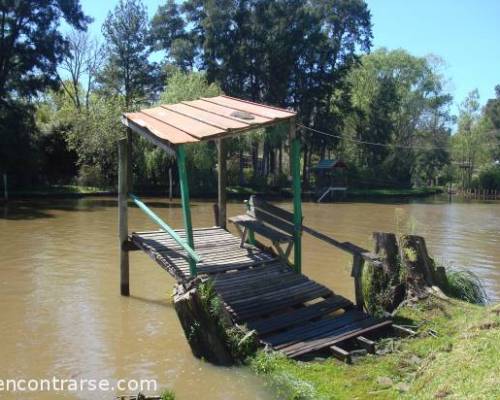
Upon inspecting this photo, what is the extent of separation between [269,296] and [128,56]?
1859 inches

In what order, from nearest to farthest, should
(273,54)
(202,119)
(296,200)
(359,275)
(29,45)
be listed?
(359,275), (202,119), (296,200), (29,45), (273,54)

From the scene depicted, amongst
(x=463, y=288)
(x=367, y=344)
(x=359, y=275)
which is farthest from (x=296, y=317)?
(x=463, y=288)

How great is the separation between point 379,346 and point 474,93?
62682mm

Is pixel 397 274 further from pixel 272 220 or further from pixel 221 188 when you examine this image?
pixel 221 188

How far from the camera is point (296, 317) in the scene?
22.6ft

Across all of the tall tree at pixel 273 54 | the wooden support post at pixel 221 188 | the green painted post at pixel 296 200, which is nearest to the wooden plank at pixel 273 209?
the green painted post at pixel 296 200

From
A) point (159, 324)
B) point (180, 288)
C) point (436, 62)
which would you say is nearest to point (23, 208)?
point (159, 324)

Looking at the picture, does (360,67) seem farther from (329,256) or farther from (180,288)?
(180,288)

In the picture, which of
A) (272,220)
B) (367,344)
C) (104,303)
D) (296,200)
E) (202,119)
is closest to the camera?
(367,344)

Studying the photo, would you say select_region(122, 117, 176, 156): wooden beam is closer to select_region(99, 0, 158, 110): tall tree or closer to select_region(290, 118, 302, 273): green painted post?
select_region(290, 118, 302, 273): green painted post

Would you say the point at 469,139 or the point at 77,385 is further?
the point at 469,139

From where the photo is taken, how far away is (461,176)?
6091cm

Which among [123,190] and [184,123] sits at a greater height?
[184,123]

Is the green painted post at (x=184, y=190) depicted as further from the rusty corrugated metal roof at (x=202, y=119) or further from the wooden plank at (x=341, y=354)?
the wooden plank at (x=341, y=354)
